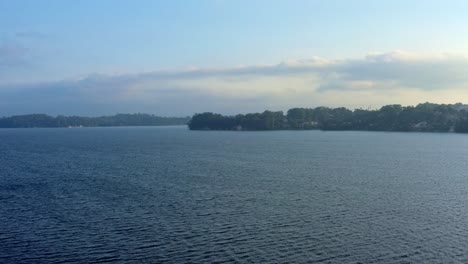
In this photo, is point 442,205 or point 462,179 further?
point 462,179

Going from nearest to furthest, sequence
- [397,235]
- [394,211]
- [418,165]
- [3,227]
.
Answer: [397,235], [3,227], [394,211], [418,165]

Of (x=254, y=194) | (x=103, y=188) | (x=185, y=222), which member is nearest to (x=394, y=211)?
(x=254, y=194)

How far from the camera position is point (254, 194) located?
5022 cm

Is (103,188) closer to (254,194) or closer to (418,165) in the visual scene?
(254,194)

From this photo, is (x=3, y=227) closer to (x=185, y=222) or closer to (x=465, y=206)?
(x=185, y=222)

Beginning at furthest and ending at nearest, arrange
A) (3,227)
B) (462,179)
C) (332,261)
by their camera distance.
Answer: (462,179)
(3,227)
(332,261)

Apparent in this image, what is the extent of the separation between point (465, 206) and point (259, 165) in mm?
39170

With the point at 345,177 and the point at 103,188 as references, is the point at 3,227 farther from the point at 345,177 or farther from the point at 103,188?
the point at 345,177

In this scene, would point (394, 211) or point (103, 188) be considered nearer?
point (394, 211)

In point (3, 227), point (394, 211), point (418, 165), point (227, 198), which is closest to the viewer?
point (3, 227)

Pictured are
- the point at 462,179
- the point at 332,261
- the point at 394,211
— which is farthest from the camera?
the point at 462,179

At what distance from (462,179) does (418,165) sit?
1647cm

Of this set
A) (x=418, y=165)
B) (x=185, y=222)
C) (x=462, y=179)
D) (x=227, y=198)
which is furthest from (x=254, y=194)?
(x=418, y=165)

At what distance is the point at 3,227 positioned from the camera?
36781 mm
